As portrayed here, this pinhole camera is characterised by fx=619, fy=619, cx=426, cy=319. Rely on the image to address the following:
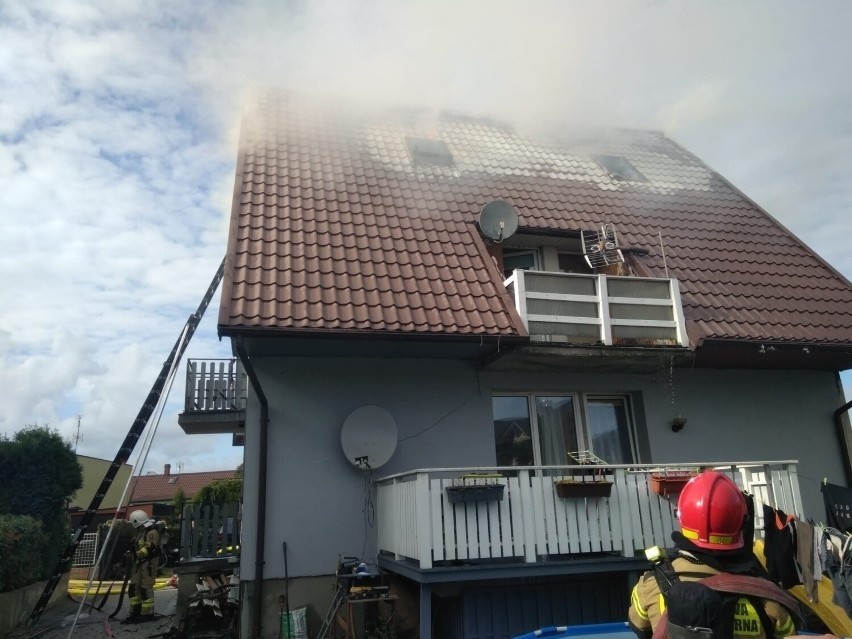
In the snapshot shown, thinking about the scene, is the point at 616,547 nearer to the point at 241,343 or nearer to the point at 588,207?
the point at 241,343

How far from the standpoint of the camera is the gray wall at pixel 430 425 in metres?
7.06

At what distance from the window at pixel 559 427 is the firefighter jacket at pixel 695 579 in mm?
5273

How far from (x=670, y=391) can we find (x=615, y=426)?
899mm

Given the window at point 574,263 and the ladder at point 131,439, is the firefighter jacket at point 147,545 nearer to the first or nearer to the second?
the ladder at point 131,439

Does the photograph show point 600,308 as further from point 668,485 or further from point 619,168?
point 619,168

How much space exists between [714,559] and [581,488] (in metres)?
3.82

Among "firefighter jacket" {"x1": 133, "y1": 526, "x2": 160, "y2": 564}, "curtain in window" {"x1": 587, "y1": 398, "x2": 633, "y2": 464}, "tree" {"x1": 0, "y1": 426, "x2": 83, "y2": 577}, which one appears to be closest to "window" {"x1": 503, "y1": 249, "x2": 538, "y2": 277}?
"curtain in window" {"x1": 587, "y1": 398, "x2": 633, "y2": 464}

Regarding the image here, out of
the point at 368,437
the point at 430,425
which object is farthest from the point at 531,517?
the point at 368,437

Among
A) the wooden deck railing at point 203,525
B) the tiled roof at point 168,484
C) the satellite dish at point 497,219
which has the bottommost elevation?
the wooden deck railing at point 203,525

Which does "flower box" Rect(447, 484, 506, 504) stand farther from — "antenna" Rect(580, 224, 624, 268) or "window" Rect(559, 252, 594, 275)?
"window" Rect(559, 252, 594, 275)

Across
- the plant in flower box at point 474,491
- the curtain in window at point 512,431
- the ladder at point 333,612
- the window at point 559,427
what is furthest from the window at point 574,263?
the ladder at point 333,612

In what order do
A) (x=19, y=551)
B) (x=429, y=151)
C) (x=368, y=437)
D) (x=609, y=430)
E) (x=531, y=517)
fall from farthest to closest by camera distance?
(x=429, y=151) < (x=19, y=551) < (x=609, y=430) < (x=368, y=437) < (x=531, y=517)

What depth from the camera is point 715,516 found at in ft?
8.39

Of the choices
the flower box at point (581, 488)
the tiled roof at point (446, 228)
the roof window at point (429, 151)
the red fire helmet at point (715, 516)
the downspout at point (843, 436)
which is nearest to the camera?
the red fire helmet at point (715, 516)
